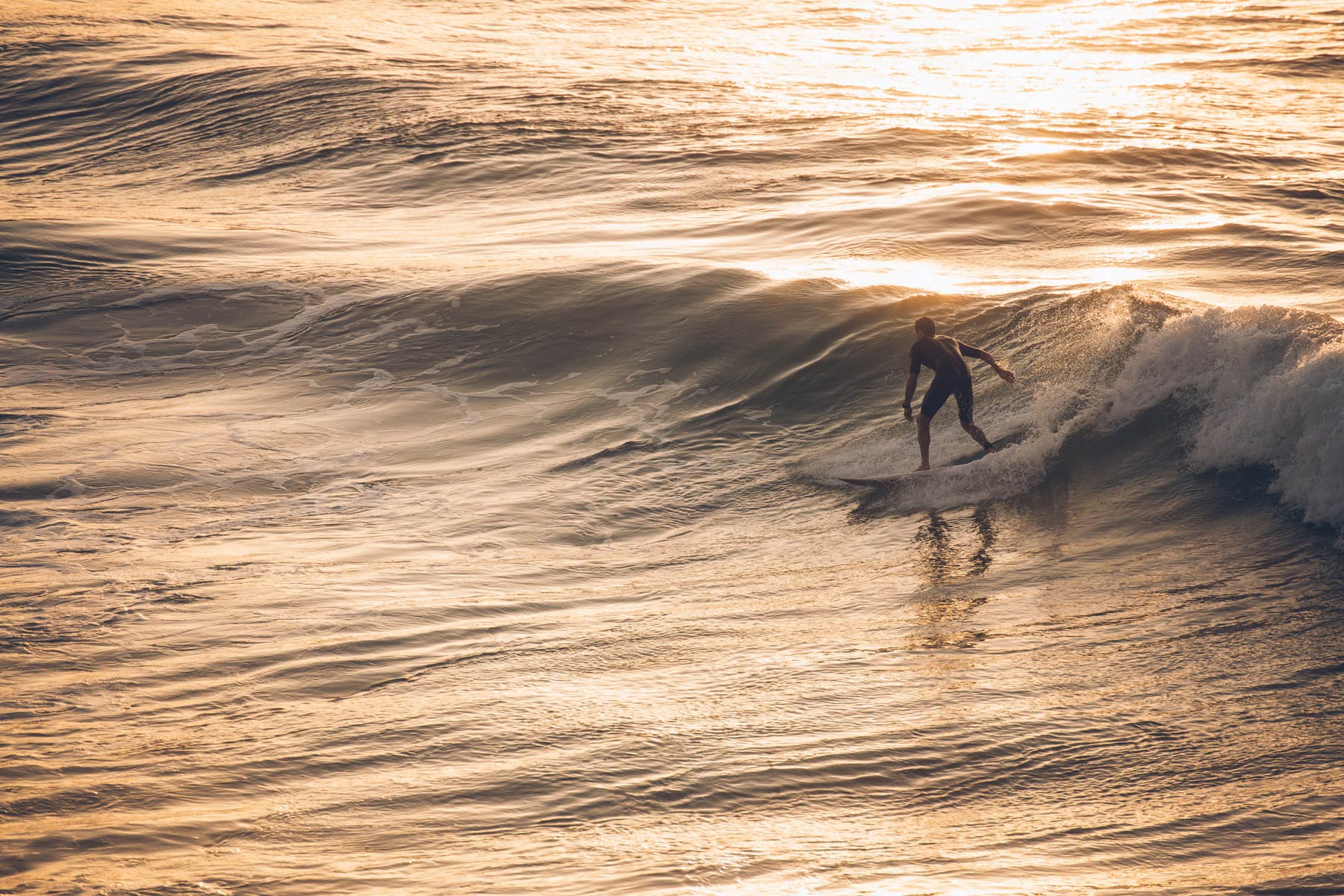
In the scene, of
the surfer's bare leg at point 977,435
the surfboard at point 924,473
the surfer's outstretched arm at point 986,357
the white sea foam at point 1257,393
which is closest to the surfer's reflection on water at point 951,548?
the surfboard at point 924,473

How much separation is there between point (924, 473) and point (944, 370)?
3.48ft

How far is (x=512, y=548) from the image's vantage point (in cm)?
1185

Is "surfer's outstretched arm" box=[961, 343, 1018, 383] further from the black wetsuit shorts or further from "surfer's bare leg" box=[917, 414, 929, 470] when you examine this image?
"surfer's bare leg" box=[917, 414, 929, 470]

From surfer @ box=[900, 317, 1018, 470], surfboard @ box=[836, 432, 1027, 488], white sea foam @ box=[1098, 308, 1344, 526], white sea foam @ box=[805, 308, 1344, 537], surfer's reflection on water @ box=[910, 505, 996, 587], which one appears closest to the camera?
surfer's reflection on water @ box=[910, 505, 996, 587]

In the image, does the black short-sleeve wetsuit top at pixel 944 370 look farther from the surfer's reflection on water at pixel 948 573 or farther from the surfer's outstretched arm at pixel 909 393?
the surfer's reflection on water at pixel 948 573

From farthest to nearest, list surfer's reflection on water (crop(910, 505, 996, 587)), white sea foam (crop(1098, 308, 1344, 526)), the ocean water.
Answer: white sea foam (crop(1098, 308, 1344, 526)) → surfer's reflection on water (crop(910, 505, 996, 587)) → the ocean water

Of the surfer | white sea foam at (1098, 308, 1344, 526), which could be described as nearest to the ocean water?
white sea foam at (1098, 308, 1344, 526)

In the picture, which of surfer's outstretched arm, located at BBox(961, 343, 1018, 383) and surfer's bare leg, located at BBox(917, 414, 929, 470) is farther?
surfer's bare leg, located at BBox(917, 414, 929, 470)

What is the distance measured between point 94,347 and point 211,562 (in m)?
9.40

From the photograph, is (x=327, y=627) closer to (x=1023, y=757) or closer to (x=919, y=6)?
(x=1023, y=757)

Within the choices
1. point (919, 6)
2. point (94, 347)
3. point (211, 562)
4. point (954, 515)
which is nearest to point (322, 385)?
point (94, 347)

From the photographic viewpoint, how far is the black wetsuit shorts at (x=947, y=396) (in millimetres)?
11945

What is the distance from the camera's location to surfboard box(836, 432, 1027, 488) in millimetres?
12312

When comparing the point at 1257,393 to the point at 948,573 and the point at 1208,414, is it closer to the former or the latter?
the point at 1208,414
